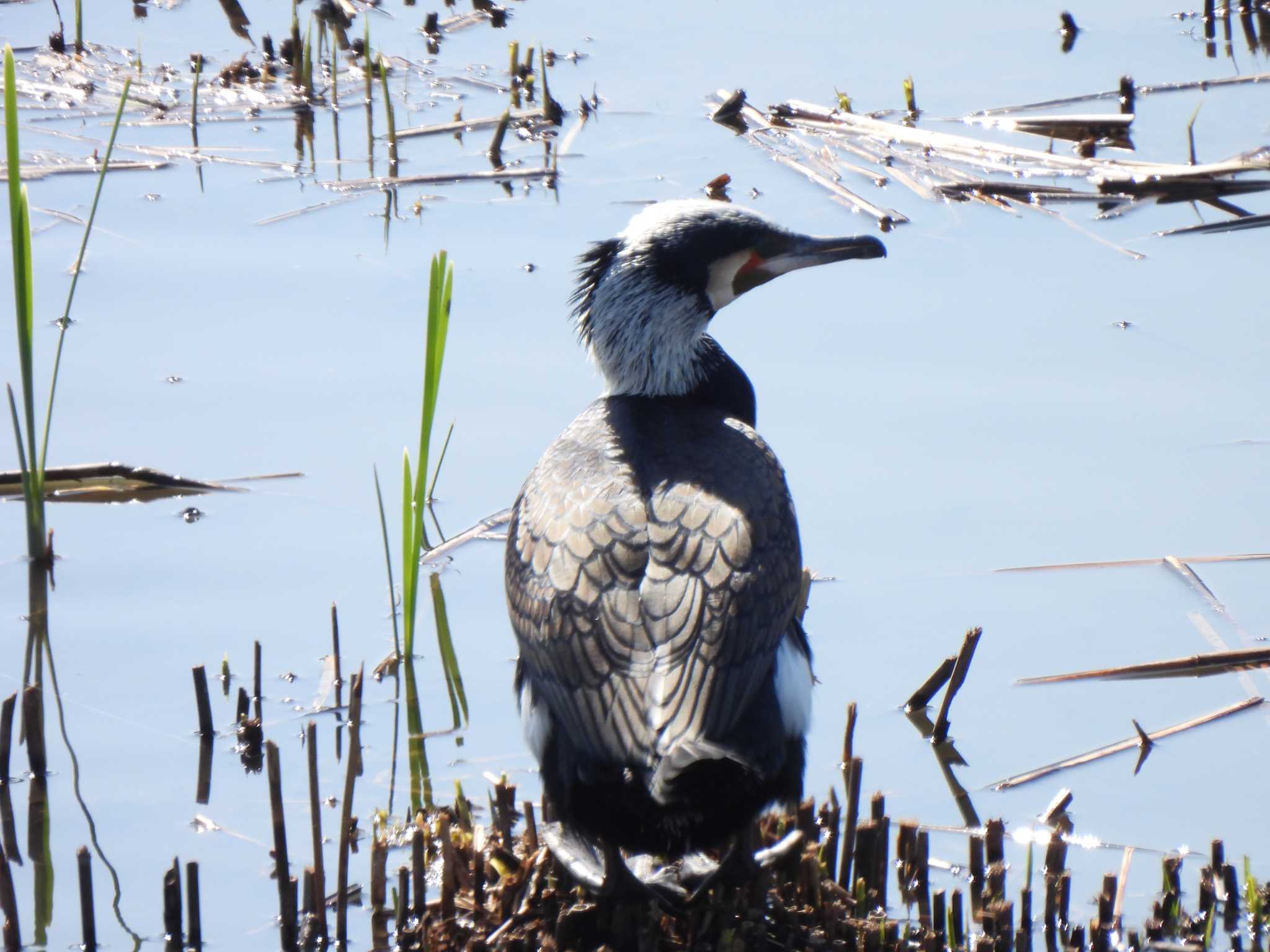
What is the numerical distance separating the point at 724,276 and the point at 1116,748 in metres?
1.67

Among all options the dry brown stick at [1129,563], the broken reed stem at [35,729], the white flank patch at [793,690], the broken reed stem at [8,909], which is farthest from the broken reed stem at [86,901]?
the dry brown stick at [1129,563]

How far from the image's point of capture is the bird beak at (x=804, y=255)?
4.95m

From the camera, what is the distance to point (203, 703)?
4.34 metres

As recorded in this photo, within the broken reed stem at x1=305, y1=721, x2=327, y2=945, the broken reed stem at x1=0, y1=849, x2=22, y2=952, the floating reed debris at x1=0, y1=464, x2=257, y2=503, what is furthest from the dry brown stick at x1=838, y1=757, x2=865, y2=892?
the floating reed debris at x1=0, y1=464, x2=257, y2=503

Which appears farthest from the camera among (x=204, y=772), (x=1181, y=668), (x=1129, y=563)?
(x=1129, y=563)

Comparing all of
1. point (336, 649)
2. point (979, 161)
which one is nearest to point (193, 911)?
point (336, 649)

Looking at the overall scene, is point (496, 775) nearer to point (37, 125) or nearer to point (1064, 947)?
point (1064, 947)

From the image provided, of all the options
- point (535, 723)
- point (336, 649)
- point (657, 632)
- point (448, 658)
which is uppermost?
point (657, 632)

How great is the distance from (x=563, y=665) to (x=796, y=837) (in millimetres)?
642

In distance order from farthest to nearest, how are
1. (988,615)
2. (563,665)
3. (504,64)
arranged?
(504,64)
(988,615)
(563,665)

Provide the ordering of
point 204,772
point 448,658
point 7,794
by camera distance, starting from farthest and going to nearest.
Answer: point 448,658
point 204,772
point 7,794

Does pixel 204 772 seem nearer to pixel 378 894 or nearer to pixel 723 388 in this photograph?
pixel 378 894

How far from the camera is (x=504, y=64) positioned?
9141 millimetres

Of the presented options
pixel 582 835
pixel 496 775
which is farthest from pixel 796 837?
pixel 496 775
